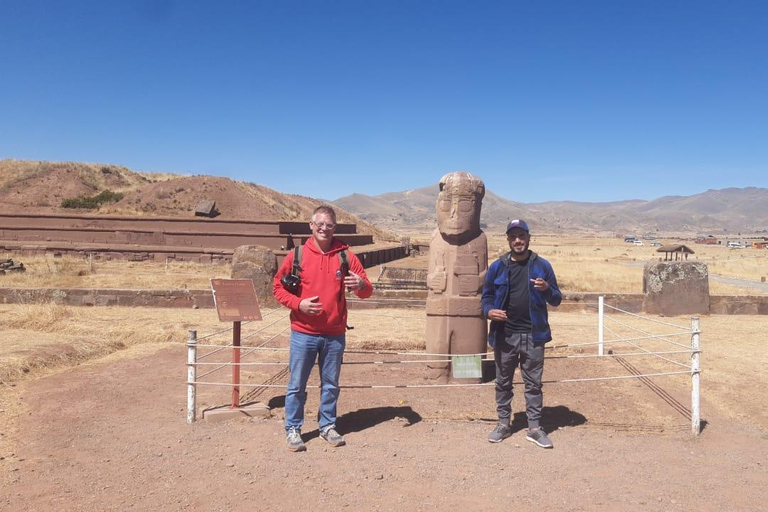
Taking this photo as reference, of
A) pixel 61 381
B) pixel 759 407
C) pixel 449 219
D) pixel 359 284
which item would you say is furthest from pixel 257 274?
pixel 759 407

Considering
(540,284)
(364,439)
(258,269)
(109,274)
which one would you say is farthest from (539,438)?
(109,274)

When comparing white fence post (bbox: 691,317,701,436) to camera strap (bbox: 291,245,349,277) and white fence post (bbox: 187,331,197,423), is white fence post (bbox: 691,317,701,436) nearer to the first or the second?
camera strap (bbox: 291,245,349,277)

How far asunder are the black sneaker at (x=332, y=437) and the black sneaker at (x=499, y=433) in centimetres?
143

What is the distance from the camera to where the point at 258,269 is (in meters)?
13.5

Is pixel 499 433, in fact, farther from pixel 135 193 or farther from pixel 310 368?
pixel 135 193

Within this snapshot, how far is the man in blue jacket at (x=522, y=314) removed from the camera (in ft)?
17.1

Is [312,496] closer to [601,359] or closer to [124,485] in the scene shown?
[124,485]

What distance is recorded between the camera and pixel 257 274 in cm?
1350

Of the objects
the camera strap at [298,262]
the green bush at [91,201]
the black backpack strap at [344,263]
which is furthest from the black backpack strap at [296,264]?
the green bush at [91,201]

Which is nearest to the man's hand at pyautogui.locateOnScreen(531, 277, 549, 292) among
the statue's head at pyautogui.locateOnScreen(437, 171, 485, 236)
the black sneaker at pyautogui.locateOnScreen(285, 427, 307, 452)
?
the statue's head at pyautogui.locateOnScreen(437, 171, 485, 236)

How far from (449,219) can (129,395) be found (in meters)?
4.69

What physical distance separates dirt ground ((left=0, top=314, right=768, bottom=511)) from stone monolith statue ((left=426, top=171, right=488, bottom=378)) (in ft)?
2.24

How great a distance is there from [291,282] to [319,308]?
35cm

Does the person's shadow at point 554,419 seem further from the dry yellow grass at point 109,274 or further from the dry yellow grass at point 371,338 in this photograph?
the dry yellow grass at point 109,274
